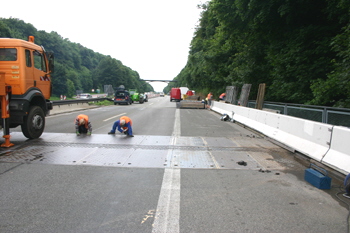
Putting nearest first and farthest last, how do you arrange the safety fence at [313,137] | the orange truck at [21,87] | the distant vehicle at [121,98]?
the safety fence at [313,137] → the orange truck at [21,87] → the distant vehicle at [121,98]

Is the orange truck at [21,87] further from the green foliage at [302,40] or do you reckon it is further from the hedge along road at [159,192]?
the green foliage at [302,40]

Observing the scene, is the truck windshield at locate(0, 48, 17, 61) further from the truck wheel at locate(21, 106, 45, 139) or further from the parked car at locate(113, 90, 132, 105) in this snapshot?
the parked car at locate(113, 90, 132, 105)

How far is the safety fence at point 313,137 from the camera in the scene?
18.1ft

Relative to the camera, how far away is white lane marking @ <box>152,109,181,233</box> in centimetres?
329

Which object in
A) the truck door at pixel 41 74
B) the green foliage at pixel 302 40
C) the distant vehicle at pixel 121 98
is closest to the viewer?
the truck door at pixel 41 74

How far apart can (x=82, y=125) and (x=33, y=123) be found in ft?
5.37

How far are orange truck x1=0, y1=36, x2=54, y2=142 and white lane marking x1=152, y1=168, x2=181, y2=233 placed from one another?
5365 mm

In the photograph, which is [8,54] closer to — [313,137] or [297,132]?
[297,132]

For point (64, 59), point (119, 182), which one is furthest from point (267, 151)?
point (64, 59)

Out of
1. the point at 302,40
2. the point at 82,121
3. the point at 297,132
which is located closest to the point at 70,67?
the point at 302,40

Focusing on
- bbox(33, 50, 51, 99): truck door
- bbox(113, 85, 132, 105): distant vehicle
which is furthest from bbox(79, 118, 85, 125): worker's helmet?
bbox(113, 85, 132, 105): distant vehicle

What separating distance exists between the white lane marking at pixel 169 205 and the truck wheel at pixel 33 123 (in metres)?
5.30

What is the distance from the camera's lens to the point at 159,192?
14.6 feet

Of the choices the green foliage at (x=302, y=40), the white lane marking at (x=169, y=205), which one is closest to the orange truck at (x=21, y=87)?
the white lane marking at (x=169, y=205)
